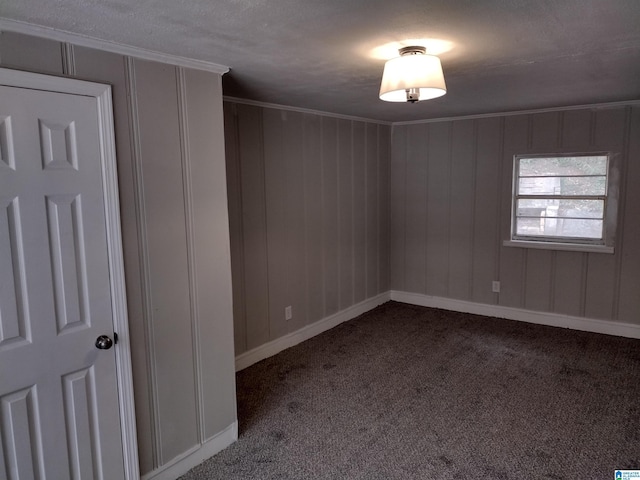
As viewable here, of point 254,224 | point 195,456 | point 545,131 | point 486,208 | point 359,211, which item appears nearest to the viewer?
point 195,456

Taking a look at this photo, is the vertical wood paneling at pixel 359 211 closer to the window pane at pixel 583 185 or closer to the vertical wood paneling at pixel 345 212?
the vertical wood paneling at pixel 345 212

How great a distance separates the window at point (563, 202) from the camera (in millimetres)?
4152

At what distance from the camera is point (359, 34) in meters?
1.86

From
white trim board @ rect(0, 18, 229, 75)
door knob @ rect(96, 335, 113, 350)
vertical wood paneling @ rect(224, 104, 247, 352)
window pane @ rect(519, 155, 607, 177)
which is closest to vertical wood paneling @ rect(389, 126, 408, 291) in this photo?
window pane @ rect(519, 155, 607, 177)

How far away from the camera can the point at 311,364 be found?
12.0 ft

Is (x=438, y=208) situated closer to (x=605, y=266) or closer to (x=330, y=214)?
(x=330, y=214)

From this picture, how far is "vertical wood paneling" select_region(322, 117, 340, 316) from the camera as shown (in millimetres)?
4316

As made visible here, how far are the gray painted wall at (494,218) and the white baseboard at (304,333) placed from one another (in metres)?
0.58

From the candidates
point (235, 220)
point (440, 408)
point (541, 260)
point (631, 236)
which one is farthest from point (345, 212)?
point (631, 236)

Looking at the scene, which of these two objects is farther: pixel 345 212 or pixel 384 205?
pixel 384 205

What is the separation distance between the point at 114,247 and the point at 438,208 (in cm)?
385

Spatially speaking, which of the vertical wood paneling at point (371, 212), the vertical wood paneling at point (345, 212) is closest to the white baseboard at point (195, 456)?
the vertical wood paneling at point (345, 212)

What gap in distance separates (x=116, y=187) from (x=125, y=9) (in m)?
0.75

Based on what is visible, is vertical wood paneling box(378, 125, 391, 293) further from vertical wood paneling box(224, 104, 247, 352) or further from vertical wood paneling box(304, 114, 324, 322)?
vertical wood paneling box(224, 104, 247, 352)
